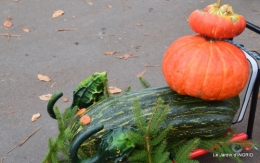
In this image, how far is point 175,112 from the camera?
2.23 metres

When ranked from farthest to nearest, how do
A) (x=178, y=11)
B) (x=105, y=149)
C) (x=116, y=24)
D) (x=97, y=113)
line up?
(x=178, y=11), (x=116, y=24), (x=97, y=113), (x=105, y=149)

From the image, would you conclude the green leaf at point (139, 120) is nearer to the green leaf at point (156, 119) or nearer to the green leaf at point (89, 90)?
the green leaf at point (156, 119)

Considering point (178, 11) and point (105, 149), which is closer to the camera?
point (105, 149)

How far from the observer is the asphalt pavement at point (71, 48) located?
313 centimetres

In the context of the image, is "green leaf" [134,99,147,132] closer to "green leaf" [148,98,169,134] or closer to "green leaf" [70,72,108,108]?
"green leaf" [148,98,169,134]

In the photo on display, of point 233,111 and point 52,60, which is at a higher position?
point 233,111

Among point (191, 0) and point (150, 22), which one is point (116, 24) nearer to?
point (150, 22)

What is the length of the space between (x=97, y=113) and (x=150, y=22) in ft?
9.42

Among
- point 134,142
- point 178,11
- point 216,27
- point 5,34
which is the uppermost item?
point 216,27

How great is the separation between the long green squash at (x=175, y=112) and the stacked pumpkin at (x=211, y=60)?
12 centimetres

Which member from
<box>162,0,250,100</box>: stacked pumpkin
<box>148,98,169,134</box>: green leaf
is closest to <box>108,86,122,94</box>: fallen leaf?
<box>162,0,250,100</box>: stacked pumpkin

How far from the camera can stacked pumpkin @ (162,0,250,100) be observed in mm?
2070

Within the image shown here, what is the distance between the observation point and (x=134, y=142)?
2074 mm

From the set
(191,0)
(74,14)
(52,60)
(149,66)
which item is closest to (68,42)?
(52,60)
